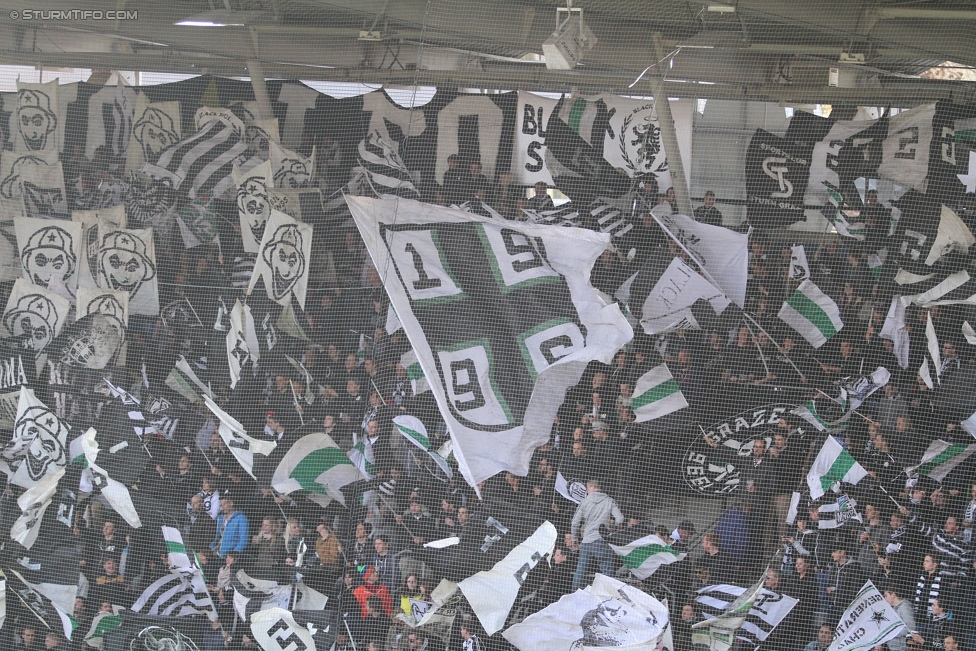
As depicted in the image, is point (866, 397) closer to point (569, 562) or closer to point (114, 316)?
point (569, 562)

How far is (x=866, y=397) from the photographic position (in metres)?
7.54

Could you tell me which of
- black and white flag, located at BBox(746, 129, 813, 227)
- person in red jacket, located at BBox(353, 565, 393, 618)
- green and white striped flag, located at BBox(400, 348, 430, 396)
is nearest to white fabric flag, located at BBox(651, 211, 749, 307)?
black and white flag, located at BBox(746, 129, 813, 227)

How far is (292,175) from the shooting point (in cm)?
862

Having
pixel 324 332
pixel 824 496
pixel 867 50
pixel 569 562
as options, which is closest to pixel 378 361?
pixel 324 332

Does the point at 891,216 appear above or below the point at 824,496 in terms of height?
above

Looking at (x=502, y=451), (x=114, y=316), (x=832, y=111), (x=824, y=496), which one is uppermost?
(x=832, y=111)

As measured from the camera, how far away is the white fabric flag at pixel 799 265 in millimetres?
7934

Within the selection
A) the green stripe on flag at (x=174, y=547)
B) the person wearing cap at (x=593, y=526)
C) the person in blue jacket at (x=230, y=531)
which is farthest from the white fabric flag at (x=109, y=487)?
the person wearing cap at (x=593, y=526)

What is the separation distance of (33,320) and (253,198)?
206 centimetres

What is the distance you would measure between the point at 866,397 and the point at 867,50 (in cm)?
282

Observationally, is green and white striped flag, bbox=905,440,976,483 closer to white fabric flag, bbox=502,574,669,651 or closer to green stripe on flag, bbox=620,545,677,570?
green stripe on flag, bbox=620,545,677,570

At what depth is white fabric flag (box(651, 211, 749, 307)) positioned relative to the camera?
313 inches

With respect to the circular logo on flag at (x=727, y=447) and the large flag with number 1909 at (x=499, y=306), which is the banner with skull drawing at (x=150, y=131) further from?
the circular logo on flag at (x=727, y=447)

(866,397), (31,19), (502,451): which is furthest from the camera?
(31,19)
